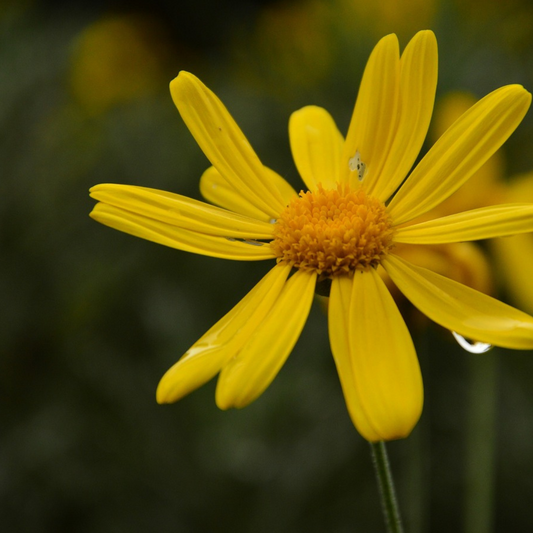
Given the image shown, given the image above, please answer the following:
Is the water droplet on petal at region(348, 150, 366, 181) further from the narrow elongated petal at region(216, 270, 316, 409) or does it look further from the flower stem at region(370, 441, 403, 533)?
the flower stem at region(370, 441, 403, 533)

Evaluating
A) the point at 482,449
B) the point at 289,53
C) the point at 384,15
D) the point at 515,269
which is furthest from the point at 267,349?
the point at 289,53

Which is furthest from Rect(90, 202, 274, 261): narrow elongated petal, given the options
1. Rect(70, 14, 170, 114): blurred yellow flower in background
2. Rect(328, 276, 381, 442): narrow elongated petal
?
Rect(70, 14, 170, 114): blurred yellow flower in background

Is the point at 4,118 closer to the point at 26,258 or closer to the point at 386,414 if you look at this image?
the point at 26,258

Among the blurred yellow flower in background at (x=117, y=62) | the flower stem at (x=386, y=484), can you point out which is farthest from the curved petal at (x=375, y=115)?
the blurred yellow flower in background at (x=117, y=62)

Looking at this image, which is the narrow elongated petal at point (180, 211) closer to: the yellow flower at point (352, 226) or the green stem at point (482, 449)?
the yellow flower at point (352, 226)

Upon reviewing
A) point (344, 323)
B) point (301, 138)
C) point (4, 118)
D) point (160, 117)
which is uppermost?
point (160, 117)

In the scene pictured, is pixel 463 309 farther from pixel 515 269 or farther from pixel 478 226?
pixel 515 269

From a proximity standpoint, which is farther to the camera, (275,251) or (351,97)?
(351,97)

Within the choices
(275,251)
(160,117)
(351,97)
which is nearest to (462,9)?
(351,97)
